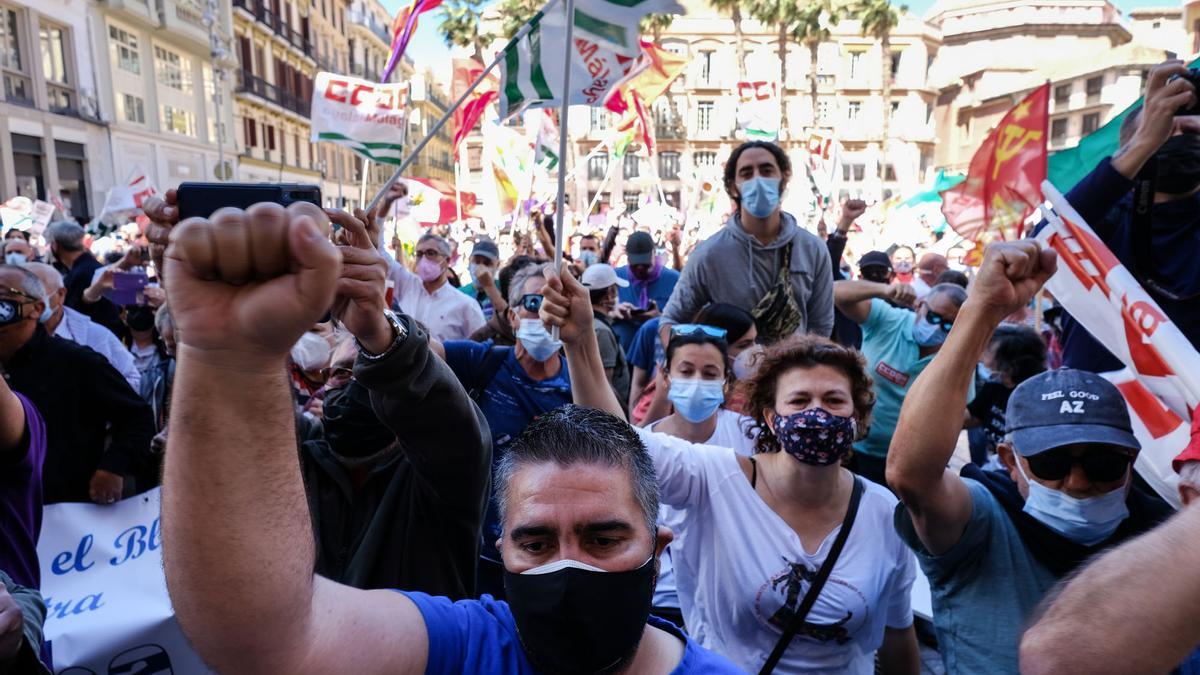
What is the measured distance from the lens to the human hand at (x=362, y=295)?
1747mm

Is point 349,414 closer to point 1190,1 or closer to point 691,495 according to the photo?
point 691,495

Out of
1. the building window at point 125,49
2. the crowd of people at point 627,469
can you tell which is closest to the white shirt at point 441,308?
the crowd of people at point 627,469

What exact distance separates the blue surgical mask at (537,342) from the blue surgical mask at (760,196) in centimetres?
124

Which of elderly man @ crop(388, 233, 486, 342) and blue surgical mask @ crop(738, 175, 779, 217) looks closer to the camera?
blue surgical mask @ crop(738, 175, 779, 217)

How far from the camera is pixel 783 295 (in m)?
4.08

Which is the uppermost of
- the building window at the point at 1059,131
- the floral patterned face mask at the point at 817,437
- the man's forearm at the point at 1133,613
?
the building window at the point at 1059,131

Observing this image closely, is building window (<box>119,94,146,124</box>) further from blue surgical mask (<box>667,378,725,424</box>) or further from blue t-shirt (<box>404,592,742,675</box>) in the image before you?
blue t-shirt (<box>404,592,742,675</box>)

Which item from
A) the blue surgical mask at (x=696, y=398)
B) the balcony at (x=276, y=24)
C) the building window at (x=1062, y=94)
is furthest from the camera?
the building window at (x=1062, y=94)

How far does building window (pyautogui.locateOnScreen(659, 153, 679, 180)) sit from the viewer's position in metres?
59.0

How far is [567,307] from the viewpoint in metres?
2.63

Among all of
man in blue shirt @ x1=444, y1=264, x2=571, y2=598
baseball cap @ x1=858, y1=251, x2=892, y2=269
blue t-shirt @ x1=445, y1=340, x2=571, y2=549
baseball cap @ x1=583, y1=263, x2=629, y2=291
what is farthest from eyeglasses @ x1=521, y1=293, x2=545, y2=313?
baseball cap @ x1=858, y1=251, x2=892, y2=269

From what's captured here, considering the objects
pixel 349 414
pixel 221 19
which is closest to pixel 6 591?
pixel 349 414

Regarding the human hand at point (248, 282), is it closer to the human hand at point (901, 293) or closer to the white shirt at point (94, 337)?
the human hand at point (901, 293)

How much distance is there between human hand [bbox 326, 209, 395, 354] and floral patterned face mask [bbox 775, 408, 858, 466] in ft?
4.28
